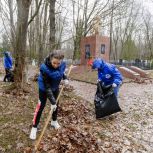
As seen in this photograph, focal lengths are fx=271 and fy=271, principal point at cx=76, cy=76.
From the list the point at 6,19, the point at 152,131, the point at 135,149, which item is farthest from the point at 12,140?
the point at 6,19

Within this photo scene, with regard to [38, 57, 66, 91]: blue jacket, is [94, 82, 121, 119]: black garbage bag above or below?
below

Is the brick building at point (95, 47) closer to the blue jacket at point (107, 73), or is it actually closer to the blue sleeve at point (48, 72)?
the blue jacket at point (107, 73)

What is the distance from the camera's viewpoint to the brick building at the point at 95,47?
71.4 ft

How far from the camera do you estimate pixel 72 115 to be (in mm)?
6570

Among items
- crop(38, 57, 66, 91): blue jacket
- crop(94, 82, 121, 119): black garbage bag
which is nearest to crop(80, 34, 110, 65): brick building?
crop(94, 82, 121, 119): black garbage bag

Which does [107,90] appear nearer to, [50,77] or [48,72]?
[50,77]

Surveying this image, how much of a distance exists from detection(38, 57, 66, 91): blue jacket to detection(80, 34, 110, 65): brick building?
1668 centimetres

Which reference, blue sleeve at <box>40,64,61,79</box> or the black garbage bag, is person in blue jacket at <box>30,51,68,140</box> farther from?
the black garbage bag

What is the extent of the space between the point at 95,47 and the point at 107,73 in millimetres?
14922

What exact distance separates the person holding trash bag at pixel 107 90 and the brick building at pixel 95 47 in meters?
14.7

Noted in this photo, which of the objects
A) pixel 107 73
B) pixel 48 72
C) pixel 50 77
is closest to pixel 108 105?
pixel 107 73

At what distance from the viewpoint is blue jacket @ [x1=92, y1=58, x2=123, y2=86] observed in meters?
6.79

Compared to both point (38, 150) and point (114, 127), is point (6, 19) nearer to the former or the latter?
point (114, 127)

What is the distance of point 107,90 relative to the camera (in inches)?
277
